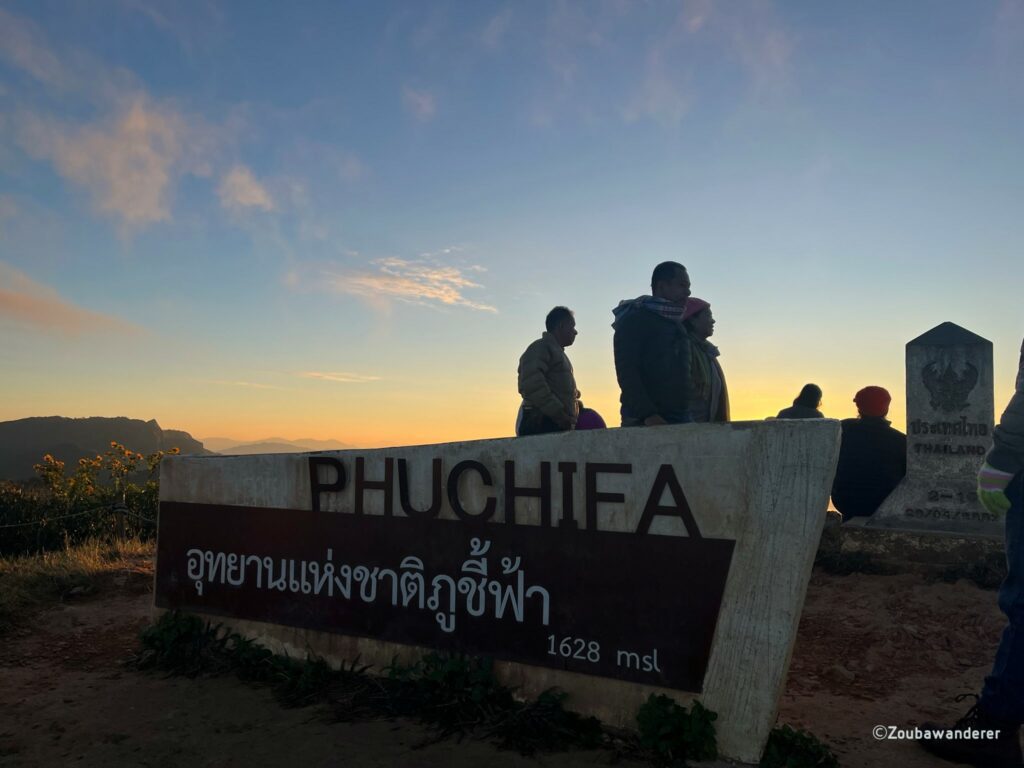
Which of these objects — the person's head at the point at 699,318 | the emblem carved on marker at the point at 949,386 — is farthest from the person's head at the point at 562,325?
the emblem carved on marker at the point at 949,386

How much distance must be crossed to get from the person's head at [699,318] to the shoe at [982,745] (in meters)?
2.67

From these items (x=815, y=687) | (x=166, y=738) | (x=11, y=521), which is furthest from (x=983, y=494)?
(x=11, y=521)

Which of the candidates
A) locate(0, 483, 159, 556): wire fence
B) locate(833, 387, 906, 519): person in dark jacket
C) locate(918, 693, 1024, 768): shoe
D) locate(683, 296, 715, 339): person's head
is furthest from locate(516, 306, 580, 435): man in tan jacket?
locate(0, 483, 159, 556): wire fence

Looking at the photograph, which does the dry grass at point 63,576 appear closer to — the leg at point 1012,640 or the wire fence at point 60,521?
the wire fence at point 60,521

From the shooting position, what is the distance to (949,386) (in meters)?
8.12

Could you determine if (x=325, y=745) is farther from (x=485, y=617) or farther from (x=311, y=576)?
(x=311, y=576)

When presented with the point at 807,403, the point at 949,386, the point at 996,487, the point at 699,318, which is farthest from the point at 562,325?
the point at 949,386

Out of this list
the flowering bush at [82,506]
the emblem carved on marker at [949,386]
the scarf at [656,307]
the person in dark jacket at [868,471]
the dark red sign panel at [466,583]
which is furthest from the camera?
the flowering bush at [82,506]

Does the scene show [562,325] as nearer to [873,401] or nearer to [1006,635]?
[1006,635]

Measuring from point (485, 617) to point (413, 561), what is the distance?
0.50m

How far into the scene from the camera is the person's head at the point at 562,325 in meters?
5.60

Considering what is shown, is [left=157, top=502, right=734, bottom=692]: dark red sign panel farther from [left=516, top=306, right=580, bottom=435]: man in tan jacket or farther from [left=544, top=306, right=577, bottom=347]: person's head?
[left=544, top=306, right=577, bottom=347]: person's head

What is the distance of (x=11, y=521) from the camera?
31.9ft

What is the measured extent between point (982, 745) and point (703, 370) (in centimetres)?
240
